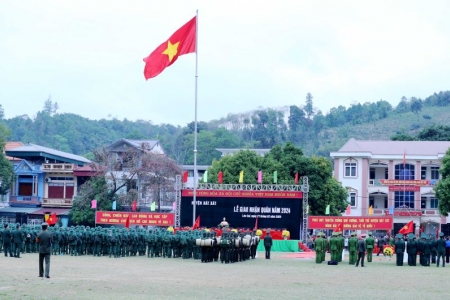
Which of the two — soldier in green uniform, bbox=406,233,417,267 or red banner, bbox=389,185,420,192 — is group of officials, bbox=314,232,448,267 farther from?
red banner, bbox=389,185,420,192

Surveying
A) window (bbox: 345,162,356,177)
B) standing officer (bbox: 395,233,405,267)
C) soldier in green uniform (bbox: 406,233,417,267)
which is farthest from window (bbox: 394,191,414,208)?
standing officer (bbox: 395,233,405,267)

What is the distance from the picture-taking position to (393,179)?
62.4 metres

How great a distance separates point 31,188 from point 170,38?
3236cm

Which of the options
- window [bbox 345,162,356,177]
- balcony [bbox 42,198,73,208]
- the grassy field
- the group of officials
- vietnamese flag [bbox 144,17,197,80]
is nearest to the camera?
the grassy field

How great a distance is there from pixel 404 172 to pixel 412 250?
3433 centimetres

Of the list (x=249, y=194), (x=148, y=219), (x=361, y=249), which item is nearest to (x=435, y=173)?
(x=249, y=194)

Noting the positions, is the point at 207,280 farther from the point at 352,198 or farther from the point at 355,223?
the point at 352,198

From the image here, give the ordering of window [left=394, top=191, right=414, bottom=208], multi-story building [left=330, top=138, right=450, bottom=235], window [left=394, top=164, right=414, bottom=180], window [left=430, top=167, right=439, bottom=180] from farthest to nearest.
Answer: window [left=394, top=164, right=414, bottom=180] → window [left=430, top=167, right=439, bottom=180] → window [left=394, top=191, right=414, bottom=208] → multi-story building [left=330, top=138, right=450, bottom=235]

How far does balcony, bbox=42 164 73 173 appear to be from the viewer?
6172cm

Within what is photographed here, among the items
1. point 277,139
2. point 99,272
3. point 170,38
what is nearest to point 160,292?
point 99,272

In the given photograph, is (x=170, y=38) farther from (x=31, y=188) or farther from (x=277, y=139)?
(x=277, y=139)

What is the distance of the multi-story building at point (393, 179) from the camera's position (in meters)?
61.7

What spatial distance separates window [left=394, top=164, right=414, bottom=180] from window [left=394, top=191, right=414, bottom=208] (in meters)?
1.31

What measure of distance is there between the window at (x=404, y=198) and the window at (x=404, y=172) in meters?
1.31
